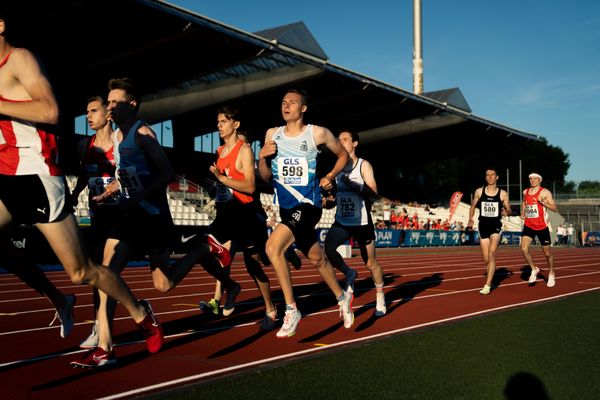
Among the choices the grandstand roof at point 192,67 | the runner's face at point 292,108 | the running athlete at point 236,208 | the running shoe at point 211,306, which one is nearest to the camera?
the runner's face at point 292,108

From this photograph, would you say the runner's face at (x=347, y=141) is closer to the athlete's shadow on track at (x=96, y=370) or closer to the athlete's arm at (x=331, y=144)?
the athlete's arm at (x=331, y=144)

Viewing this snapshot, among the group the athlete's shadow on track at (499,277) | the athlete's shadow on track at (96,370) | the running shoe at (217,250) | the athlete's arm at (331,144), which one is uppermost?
the athlete's arm at (331,144)

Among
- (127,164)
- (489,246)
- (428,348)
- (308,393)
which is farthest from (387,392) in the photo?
(489,246)

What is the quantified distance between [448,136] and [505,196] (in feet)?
141

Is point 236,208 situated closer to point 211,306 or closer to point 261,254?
point 261,254

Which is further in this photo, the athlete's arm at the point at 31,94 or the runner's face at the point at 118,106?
the runner's face at the point at 118,106

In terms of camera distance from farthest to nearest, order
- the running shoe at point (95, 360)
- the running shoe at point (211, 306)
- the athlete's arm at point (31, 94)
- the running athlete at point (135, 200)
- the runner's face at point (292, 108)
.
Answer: the running shoe at point (211, 306) < the runner's face at point (292, 108) < the running athlete at point (135, 200) < the running shoe at point (95, 360) < the athlete's arm at point (31, 94)

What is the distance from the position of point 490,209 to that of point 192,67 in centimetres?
2054

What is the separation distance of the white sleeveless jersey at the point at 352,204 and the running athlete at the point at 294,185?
1.75 m

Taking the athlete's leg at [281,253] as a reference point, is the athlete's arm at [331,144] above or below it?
above

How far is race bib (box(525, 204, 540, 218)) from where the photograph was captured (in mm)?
12562

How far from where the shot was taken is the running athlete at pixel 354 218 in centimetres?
783

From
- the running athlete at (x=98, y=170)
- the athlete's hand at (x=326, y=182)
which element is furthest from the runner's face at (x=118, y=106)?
the athlete's hand at (x=326, y=182)

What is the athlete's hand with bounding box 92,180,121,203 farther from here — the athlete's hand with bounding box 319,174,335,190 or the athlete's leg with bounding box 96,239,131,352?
the athlete's hand with bounding box 319,174,335,190
